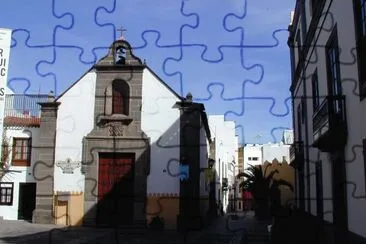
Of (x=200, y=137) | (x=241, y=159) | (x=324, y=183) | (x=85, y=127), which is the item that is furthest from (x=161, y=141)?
(x=241, y=159)

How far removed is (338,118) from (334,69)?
1909 millimetres

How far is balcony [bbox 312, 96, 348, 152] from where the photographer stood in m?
10.9

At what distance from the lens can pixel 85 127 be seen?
22.4 metres

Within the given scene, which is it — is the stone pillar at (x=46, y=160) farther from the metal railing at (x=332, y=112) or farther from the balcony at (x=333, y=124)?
the metal railing at (x=332, y=112)

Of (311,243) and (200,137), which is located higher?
(200,137)

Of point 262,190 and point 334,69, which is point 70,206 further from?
point 334,69

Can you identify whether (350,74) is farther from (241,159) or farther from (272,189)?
(241,159)

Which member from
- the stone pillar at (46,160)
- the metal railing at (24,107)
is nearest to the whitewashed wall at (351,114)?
the stone pillar at (46,160)

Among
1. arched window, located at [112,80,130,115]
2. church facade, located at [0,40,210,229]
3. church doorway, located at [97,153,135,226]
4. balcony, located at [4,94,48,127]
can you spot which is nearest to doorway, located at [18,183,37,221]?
church facade, located at [0,40,210,229]

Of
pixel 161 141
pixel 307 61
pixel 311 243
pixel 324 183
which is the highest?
pixel 307 61

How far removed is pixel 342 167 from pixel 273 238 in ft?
9.61

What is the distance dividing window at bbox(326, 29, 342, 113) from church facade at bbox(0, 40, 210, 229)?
8.77 m

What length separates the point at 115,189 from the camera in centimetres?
2119

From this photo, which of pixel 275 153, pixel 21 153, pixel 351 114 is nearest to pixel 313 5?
pixel 351 114
